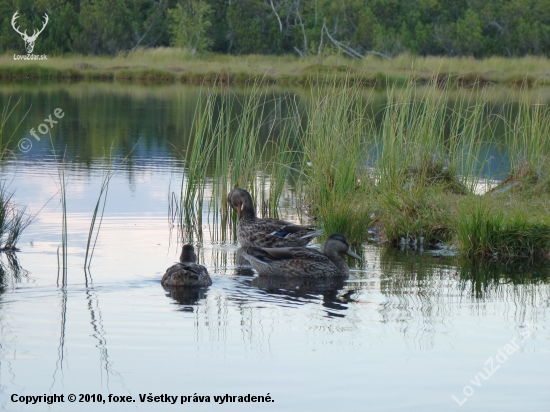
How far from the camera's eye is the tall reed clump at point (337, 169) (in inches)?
398

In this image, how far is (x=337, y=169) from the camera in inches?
415

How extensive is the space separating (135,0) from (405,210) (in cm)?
4709

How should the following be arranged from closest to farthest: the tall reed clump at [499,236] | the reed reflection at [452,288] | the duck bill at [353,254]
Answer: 1. the reed reflection at [452,288]
2. the duck bill at [353,254]
3. the tall reed clump at [499,236]

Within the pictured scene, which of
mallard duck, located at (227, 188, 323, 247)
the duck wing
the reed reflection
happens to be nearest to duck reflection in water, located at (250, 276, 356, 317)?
the duck wing

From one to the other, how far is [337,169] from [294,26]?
46.7 metres

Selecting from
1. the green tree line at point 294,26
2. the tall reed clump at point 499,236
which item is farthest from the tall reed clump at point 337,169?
the green tree line at point 294,26

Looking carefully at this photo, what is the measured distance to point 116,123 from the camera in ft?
82.7

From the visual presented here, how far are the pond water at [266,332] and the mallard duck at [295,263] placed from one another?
15 cm

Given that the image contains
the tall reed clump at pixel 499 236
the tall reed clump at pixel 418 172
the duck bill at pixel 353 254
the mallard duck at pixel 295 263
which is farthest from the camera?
the tall reed clump at pixel 418 172

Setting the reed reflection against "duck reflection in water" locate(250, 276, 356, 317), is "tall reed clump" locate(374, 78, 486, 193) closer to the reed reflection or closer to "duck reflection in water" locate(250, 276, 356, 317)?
the reed reflection

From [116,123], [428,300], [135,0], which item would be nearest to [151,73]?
[135,0]

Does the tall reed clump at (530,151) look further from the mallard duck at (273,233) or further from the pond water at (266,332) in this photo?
the mallard duck at (273,233)

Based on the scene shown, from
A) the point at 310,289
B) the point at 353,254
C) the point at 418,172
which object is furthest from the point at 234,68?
the point at 310,289

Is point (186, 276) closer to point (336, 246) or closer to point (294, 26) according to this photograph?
point (336, 246)
